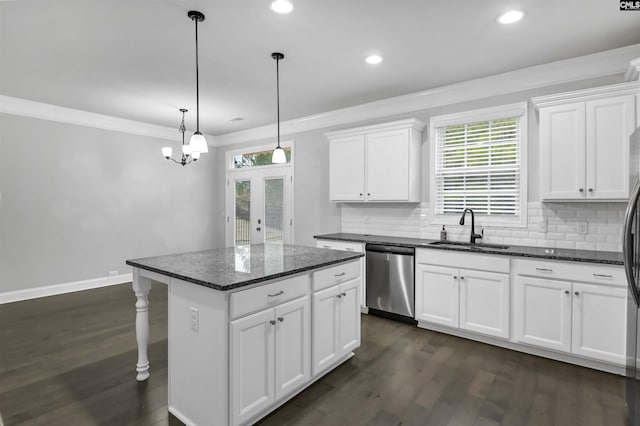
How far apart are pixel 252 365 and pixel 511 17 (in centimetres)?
303

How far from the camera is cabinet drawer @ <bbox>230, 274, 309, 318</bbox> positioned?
6.05ft

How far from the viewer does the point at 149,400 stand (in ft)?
7.48

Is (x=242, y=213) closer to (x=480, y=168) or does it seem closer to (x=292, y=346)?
(x=480, y=168)

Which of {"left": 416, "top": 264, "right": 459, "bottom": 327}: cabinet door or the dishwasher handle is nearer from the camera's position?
{"left": 416, "top": 264, "right": 459, "bottom": 327}: cabinet door

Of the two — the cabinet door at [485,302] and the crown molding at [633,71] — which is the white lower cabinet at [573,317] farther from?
the crown molding at [633,71]

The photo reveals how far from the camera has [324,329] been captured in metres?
2.51

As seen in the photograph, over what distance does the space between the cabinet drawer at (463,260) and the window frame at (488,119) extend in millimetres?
679

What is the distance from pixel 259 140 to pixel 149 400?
4.75 m

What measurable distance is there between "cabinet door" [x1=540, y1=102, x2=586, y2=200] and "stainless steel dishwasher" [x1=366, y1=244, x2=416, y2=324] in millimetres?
1460

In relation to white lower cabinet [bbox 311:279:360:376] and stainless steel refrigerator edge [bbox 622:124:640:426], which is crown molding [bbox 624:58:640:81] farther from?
white lower cabinet [bbox 311:279:360:376]

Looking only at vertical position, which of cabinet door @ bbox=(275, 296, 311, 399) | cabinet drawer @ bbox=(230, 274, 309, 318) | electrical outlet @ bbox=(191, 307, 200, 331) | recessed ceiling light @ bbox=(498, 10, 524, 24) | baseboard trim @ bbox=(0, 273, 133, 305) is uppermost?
recessed ceiling light @ bbox=(498, 10, 524, 24)

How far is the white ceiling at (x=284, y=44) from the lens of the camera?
2.42m

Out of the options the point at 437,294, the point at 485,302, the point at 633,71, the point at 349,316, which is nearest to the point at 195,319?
the point at 349,316

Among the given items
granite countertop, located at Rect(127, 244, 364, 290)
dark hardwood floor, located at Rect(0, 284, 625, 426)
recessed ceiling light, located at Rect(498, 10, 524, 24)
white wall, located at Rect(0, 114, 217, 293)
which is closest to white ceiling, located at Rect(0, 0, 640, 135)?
recessed ceiling light, located at Rect(498, 10, 524, 24)
